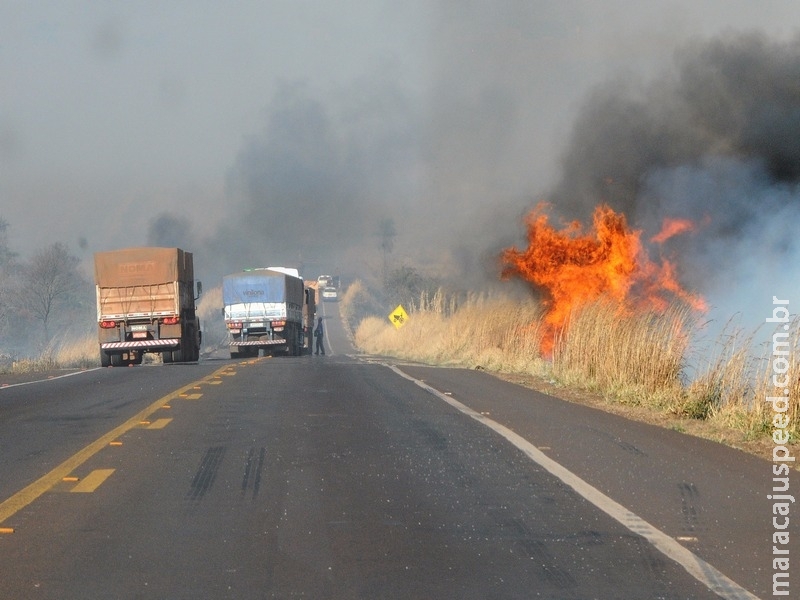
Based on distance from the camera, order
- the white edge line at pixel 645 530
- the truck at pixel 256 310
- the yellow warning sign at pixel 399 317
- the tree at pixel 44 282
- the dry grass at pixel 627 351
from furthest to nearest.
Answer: the tree at pixel 44 282 → the yellow warning sign at pixel 399 317 → the truck at pixel 256 310 → the dry grass at pixel 627 351 → the white edge line at pixel 645 530

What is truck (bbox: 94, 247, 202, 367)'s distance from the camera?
33.9m

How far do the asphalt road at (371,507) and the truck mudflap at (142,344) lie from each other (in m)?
20.0

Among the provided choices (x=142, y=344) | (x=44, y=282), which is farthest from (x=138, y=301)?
(x=44, y=282)

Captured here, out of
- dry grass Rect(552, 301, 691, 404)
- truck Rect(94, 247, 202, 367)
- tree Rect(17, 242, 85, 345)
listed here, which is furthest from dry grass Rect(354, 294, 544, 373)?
tree Rect(17, 242, 85, 345)

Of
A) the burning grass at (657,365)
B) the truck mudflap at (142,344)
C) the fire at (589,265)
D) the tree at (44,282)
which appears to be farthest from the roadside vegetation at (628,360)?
the tree at (44,282)

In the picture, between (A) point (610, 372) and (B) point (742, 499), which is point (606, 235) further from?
(B) point (742, 499)

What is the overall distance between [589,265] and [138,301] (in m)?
14.8

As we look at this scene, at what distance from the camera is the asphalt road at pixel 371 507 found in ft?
18.7

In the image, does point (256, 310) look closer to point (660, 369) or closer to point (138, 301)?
point (138, 301)

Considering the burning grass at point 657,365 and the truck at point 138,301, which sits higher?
the truck at point 138,301

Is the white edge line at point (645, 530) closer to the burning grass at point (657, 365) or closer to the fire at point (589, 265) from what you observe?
the burning grass at point (657, 365)

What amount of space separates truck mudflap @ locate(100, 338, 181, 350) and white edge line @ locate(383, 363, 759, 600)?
24.1 m

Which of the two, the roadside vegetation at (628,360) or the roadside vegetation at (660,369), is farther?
the roadside vegetation at (628,360)

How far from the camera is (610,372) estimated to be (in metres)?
18.0
